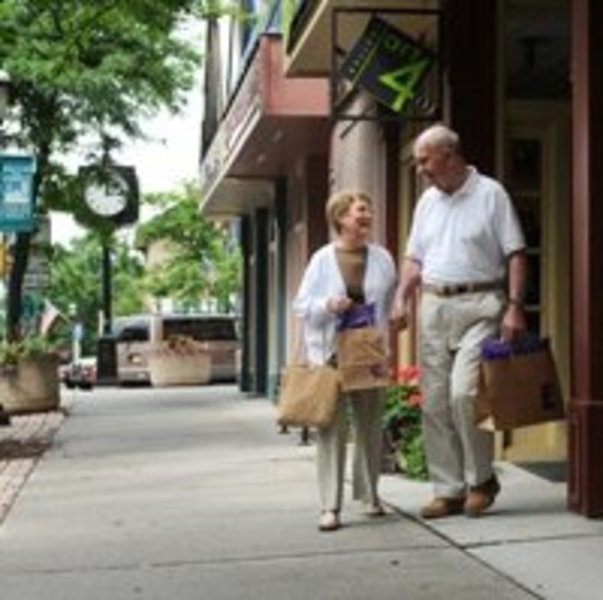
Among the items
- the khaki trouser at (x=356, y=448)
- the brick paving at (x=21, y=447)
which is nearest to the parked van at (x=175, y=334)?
the brick paving at (x=21, y=447)

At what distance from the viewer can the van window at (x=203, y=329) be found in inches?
1403

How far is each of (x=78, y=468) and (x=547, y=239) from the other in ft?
14.1

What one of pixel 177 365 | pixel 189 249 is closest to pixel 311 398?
pixel 177 365

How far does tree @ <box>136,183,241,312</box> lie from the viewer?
6125cm

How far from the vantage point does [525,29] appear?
11.4 m

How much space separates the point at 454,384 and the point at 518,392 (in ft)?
1.10

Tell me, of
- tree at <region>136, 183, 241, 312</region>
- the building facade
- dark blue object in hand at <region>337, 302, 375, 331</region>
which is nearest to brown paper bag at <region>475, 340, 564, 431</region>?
dark blue object in hand at <region>337, 302, 375, 331</region>

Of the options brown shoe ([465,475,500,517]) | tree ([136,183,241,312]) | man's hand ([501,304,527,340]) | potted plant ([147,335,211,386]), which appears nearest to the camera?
man's hand ([501,304,527,340])

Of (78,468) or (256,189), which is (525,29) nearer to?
(78,468)

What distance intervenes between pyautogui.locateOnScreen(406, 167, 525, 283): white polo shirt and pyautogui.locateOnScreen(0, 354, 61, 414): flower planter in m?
12.6

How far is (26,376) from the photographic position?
20.4m

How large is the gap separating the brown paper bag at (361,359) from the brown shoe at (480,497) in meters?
0.71

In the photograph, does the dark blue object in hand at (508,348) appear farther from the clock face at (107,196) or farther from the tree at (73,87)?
the clock face at (107,196)

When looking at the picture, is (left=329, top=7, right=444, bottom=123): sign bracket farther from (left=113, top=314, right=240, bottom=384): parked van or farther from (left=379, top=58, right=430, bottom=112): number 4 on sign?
(left=113, top=314, right=240, bottom=384): parked van
